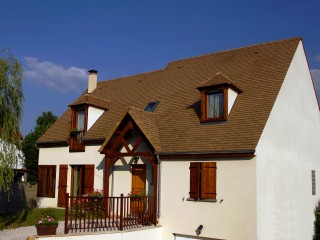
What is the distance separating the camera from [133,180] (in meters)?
17.7

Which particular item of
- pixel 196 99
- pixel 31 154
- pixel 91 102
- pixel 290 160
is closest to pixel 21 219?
pixel 91 102

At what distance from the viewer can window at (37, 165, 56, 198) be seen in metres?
21.6

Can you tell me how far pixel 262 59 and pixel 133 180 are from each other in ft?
27.3

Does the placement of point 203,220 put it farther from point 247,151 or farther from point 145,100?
point 145,100

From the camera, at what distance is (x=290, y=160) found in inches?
632

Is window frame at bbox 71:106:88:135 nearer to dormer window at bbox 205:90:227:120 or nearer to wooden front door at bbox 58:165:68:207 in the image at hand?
wooden front door at bbox 58:165:68:207

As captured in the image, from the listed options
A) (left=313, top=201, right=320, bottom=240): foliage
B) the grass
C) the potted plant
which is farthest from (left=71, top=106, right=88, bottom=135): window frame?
(left=313, top=201, right=320, bottom=240): foliage

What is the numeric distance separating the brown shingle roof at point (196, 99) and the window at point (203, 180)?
61 cm

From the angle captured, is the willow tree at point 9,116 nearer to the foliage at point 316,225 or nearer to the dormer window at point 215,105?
the dormer window at point 215,105

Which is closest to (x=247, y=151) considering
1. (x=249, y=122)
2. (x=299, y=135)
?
(x=249, y=122)

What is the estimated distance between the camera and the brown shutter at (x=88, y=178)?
62.8 feet

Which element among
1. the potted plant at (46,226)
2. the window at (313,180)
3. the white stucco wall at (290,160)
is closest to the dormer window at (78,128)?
the potted plant at (46,226)

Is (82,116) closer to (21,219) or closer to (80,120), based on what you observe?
(80,120)

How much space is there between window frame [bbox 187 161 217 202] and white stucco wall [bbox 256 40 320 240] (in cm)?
170
